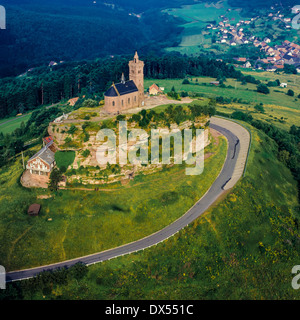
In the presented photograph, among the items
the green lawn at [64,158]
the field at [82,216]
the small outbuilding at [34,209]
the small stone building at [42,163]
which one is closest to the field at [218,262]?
the field at [82,216]

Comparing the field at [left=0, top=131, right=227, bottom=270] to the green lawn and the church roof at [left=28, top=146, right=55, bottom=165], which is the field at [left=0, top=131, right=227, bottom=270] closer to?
the green lawn

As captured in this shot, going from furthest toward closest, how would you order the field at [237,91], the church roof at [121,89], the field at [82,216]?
the field at [237,91], the church roof at [121,89], the field at [82,216]

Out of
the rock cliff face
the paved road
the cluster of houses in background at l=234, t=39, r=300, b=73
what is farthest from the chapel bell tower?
the cluster of houses in background at l=234, t=39, r=300, b=73

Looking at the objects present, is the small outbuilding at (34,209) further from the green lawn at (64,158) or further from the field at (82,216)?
the green lawn at (64,158)

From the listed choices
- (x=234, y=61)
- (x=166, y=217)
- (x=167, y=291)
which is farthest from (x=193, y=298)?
(x=234, y=61)

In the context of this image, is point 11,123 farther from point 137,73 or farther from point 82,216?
point 82,216

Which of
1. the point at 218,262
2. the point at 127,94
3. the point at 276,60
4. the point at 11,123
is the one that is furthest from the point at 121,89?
the point at 276,60
